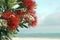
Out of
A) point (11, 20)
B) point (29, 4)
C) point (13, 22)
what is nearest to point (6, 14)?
point (11, 20)

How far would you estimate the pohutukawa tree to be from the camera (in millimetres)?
15602

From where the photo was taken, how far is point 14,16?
15750 mm

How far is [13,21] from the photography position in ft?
50.9

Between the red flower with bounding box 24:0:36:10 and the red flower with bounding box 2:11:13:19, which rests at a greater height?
the red flower with bounding box 24:0:36:10

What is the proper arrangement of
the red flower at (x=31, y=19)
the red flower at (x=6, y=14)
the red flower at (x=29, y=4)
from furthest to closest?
the red flower at (x=31, y=19), the red flower at (x=29, y=4), the red flower at (x=6, y=14)

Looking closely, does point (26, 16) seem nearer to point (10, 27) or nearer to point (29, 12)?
point (29, 12)

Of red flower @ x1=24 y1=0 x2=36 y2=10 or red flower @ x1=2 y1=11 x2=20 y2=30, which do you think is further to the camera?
red flower @ x1=24 y1=0 x2=36 y2=10

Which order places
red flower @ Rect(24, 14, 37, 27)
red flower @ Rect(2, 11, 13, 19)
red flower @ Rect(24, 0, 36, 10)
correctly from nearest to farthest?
red flower @ Rect(2, 11, 13, 19)
red flower @ Rect(24, 0, 36, 10)
red flower @ Rect(24, 14, 37, 27)

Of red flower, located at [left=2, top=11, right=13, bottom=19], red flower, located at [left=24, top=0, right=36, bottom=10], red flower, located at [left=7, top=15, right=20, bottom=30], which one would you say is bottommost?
red flower, located at [left=7, top=15, right=20, bottom=30]

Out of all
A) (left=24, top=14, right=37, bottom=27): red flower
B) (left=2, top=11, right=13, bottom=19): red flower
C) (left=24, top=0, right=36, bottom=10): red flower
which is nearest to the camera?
(left=2, top=11, right=13, bottom=19): red flower

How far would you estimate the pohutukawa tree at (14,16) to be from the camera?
614 inches

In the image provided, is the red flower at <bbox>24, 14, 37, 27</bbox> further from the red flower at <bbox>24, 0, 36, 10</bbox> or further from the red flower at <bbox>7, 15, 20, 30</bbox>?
the red flower at <bbox>7, 15, 20, 30</bbox>

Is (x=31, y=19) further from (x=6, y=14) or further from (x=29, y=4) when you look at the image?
(x=6, y=14)

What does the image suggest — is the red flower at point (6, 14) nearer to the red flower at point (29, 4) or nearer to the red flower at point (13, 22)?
the red flower at point (13, 22)
